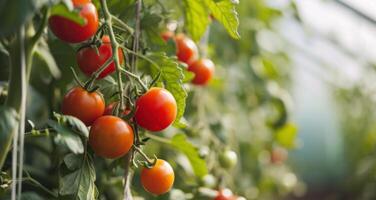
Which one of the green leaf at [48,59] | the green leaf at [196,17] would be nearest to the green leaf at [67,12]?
the green leaf at [196,17]

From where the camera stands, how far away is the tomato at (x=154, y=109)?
746 mm

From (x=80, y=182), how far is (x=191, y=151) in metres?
0.34

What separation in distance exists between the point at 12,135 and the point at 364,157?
3.17 metres

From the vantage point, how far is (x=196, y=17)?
106cm

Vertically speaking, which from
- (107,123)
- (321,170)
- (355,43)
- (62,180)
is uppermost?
(107,123)

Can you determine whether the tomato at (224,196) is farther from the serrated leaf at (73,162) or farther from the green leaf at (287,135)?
the green leaf at (287,135)

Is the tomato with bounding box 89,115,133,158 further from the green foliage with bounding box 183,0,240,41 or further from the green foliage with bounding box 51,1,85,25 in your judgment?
the green foliage with bounding box 183,0,240,41

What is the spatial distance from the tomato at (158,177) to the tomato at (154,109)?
0.07 metres

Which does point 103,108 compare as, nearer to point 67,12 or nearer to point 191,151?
point 67,12

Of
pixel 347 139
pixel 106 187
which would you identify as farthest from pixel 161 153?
pixel 347 139

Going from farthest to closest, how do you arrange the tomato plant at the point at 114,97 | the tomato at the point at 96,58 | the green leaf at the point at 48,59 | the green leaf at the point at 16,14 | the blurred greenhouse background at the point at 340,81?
the blurred greenhouse background at the point at 340,81 < the green leaf at the point at 48,59 < the tomato at the point at 96,58 < the tomato plant at the point at 114,97 < the green leaf at the point at 16,14

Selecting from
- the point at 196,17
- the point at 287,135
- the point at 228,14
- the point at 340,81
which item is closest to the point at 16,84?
the point at 228,14

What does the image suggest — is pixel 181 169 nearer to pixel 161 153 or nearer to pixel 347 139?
pixel 161 153

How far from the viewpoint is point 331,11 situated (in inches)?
138
